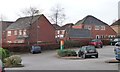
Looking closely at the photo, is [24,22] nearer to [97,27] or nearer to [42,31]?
[42,31]

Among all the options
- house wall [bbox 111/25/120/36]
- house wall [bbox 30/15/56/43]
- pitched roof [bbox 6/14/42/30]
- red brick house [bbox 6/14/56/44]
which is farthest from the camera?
house wall [bbox 111/25/120/36]

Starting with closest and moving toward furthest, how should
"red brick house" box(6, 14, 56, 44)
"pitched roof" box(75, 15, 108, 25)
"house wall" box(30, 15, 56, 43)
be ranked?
"red brick house" box(6, 14, 56, 44) < "house wall" box(30, 15, 56, 43) < "pitched roof" box(75, 15, 108, 25)

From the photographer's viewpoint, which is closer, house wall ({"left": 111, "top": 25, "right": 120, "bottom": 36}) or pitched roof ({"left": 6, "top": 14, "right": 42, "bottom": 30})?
pitched roof ({"left": 6, "top": 14, "right": 42, "bottom": 30})

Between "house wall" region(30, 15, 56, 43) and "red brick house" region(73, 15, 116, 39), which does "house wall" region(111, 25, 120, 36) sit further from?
"house wall" region(30, 15, 56, 43)

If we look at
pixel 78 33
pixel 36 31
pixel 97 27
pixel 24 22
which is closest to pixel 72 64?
pixel 36 31

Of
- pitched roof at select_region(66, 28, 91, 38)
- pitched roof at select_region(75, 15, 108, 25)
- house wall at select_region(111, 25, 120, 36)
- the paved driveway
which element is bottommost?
the paved driveway

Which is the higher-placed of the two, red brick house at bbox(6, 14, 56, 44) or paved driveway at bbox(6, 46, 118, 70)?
red brick house at bbox(6, 14, 56, 44)

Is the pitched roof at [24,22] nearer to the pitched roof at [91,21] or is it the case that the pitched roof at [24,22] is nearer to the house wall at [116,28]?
the pitched roof at [91,21]

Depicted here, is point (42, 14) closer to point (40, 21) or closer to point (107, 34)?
point (40, 21)

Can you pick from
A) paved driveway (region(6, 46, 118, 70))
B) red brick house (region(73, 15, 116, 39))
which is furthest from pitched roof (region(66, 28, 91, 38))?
paved driveway (region(6, 46, 118, 70))

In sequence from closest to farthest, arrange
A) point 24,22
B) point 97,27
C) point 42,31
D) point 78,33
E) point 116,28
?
1. point 42,31
2. point 24,22
3. point 78,33
4. point 97,27
5. point 116,28

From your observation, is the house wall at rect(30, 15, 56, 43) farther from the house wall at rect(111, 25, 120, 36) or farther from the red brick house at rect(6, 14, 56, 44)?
the house wall at rect(111, 25, 120, 36)

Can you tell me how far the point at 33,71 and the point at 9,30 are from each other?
7634cm

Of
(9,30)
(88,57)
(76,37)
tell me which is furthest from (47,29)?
(88,57)
